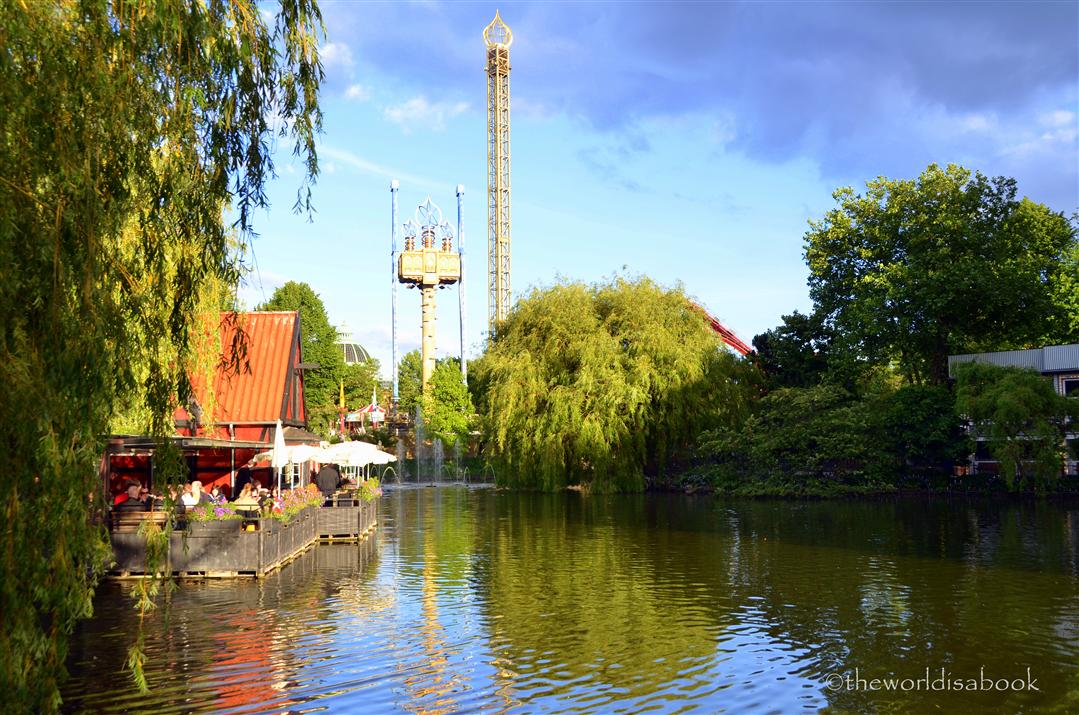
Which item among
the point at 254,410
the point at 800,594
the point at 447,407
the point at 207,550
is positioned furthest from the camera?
the point at 447,407

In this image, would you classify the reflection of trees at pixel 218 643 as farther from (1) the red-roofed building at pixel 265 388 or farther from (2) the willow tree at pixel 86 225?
(1) the red-roofed building at pixel 265 388

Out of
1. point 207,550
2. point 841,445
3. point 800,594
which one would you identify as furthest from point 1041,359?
point 207,550

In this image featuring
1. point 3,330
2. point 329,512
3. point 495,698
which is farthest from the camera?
point 329,512

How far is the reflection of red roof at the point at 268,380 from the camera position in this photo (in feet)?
109

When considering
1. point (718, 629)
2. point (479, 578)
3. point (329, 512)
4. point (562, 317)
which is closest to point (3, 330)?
point (718, 629)

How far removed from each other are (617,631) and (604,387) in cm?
3175

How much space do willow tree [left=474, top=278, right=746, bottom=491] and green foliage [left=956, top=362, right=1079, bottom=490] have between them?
40.8ft

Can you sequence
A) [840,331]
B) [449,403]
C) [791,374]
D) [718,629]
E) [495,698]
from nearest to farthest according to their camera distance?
[495,698] < [718,629] < [840,331] < [791,374] < [449,403]

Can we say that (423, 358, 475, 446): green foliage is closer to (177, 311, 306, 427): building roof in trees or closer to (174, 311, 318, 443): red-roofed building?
(177, 311, 306, 427): building roof in trees

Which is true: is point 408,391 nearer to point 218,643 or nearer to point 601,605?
point 601,605

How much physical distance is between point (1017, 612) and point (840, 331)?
34065 mm

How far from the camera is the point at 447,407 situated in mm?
73188

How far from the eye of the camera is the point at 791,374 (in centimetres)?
5103

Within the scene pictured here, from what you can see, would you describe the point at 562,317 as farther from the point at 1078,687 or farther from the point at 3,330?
the point at 3,330
